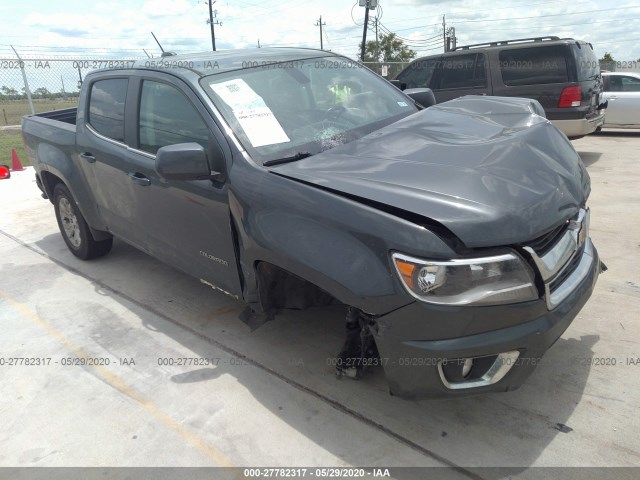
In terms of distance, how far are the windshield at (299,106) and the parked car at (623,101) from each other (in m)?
8.94

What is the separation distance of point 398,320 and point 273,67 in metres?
2.08

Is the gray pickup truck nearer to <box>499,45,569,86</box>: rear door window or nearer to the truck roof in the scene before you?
the truck roof

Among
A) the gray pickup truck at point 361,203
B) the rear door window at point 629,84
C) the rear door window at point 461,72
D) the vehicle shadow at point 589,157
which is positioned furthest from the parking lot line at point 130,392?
the rear door window at point 629,84

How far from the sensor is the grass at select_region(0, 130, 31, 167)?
11508 millimetres

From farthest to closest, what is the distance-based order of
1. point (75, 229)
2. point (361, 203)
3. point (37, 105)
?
point (37, 105) < point (75, 229) < point (361, 203)

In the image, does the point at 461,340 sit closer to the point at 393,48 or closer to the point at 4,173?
the point at 4,173

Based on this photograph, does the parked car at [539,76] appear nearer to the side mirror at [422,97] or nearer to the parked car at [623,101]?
the parked car at [623,101]

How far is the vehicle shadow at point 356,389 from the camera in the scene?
2.48 m

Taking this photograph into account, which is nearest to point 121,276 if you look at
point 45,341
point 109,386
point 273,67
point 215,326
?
point 45,341

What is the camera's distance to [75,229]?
201 inches

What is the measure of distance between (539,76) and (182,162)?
23.7 ft

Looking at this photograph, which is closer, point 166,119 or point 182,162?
point 182,162

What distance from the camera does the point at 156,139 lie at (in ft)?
11.7

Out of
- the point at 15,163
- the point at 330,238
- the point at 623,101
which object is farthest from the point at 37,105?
the point at 330,238
